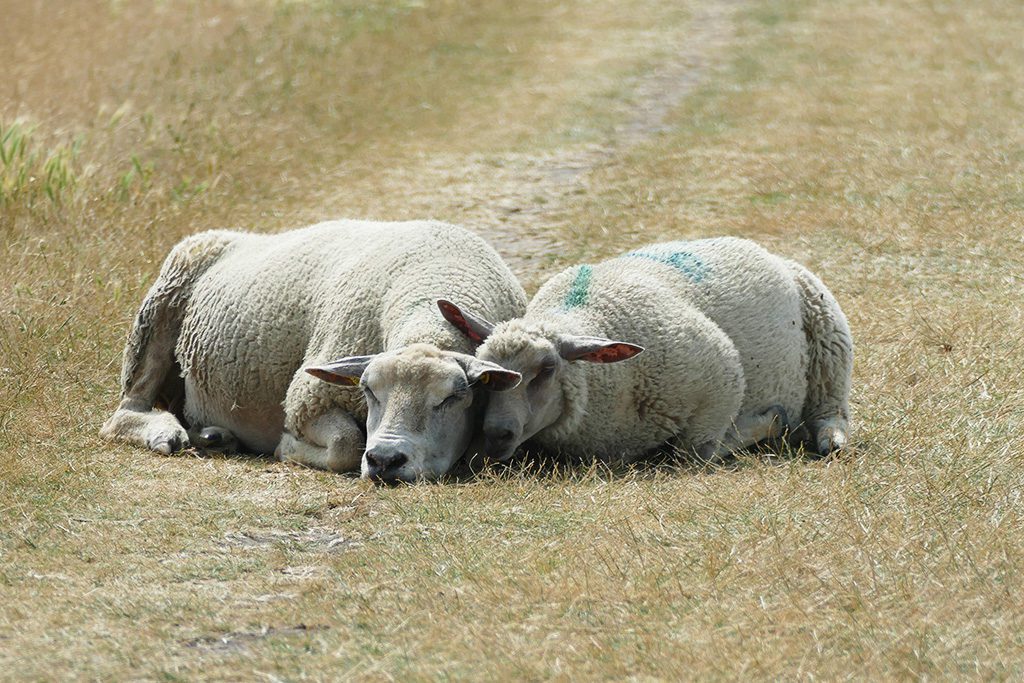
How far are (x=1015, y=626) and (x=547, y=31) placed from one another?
1732 cm

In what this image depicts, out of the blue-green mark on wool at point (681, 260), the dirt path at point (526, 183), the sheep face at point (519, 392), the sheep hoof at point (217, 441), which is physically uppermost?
the blue-green mark on wool at point (681, 260)

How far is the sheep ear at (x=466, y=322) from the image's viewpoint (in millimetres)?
7098

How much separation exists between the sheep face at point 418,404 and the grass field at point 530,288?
208 mm

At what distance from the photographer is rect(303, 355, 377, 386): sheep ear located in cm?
698

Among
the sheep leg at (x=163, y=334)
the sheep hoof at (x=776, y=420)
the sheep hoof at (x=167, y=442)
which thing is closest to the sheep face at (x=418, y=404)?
the sheep hoof at (x=167, y=442)

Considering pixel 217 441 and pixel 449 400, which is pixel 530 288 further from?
pixel 449 400

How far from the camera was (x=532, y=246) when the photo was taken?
11.9 meters

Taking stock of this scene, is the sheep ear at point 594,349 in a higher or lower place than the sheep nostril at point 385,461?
higher

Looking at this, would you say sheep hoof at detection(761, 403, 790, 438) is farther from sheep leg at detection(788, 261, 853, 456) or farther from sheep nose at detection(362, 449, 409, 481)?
sheep nose at detection(362, 449, 409, 481)

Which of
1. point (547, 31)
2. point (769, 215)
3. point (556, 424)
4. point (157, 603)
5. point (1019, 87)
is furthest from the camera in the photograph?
point (547, 31)

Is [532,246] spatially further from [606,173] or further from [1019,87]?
[1019,87]

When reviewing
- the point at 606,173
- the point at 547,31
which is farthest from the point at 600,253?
the point at 547,31

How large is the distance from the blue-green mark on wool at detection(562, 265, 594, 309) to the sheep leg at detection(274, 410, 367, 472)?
124 centimetres

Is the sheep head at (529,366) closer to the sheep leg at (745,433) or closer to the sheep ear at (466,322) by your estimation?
the sheep ear at (466,322)
